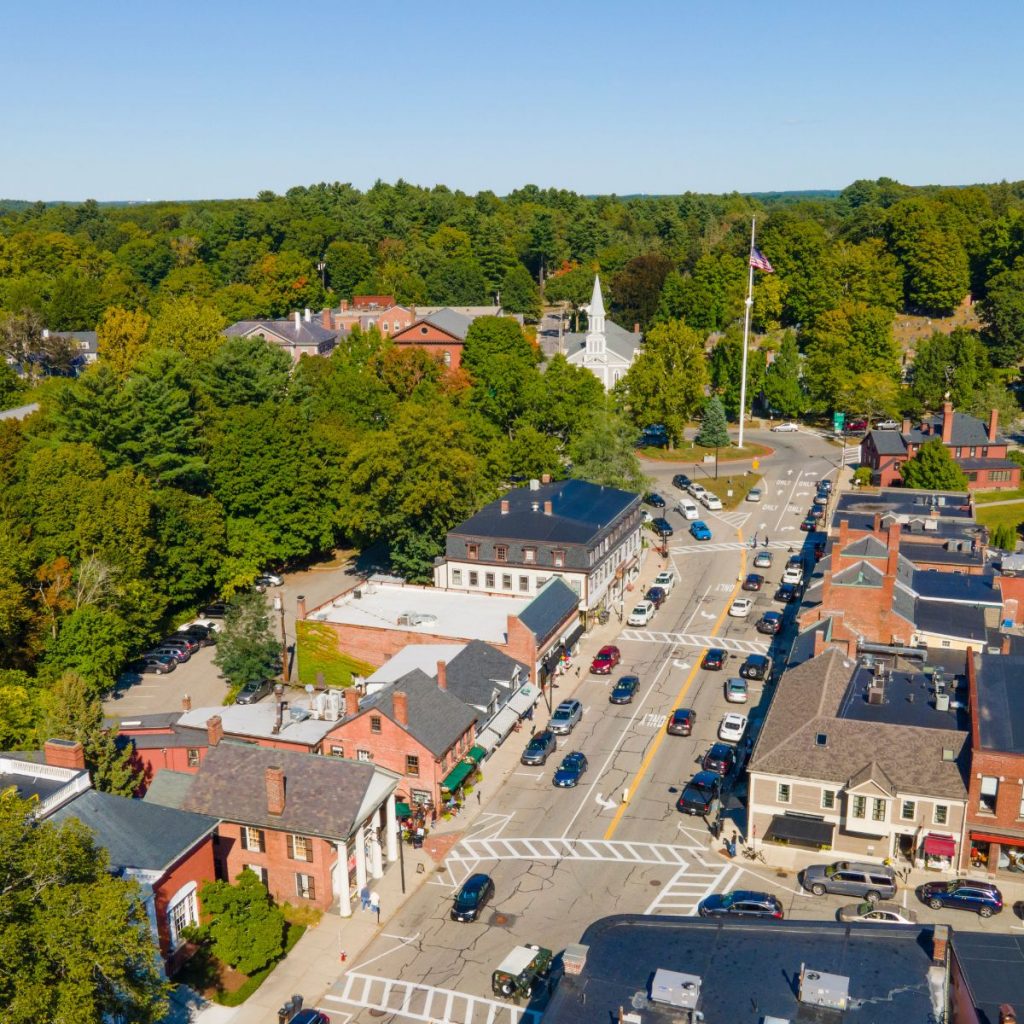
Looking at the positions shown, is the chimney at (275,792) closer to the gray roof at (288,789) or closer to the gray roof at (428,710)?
the gray roof at (288,789)

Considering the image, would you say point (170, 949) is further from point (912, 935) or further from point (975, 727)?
point (975, 727)

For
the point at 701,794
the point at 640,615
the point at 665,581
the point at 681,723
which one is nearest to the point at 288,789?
the point at 701,794

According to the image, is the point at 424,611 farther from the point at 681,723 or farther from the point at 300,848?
the point at 300,848

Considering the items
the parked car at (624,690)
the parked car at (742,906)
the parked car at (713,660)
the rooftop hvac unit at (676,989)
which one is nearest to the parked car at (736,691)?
the parked car at (713,660)

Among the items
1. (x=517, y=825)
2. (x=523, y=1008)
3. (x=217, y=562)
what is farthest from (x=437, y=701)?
(x=217, y=562)

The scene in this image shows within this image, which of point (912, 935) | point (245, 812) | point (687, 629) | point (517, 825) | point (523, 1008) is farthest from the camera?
point (687, 629)

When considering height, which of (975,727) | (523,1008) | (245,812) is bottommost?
(523,1008)
